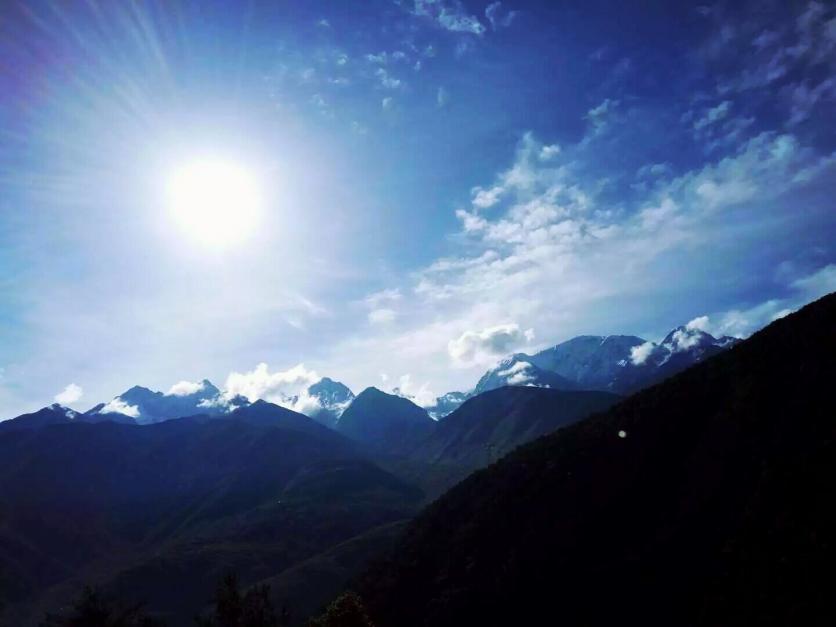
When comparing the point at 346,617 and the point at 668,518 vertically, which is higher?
the point at 346,617

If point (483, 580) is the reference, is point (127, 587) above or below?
above

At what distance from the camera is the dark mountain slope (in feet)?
231

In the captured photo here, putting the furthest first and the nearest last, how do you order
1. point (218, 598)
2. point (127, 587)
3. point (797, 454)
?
point (127, 587) < point (797, 454) < point (218, 598)

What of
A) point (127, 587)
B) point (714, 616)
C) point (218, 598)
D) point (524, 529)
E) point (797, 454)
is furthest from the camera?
point (127, 587)

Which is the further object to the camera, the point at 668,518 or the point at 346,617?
the point at 668,518

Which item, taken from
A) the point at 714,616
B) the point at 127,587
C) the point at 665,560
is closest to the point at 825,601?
the point at 714,616

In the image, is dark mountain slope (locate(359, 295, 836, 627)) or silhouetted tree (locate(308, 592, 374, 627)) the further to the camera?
dark mountain slope (locate(359, 295, 836, 627))

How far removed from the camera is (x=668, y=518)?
89938 millimetres

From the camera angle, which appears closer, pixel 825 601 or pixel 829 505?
pixel 825 601

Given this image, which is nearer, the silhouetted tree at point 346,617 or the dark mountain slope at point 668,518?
the silhouetted tree at point 346,617

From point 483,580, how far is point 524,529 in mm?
11936

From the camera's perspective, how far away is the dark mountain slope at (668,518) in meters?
70.4

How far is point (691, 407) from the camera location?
4254 inches

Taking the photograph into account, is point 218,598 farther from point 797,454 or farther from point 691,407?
point 691,407
